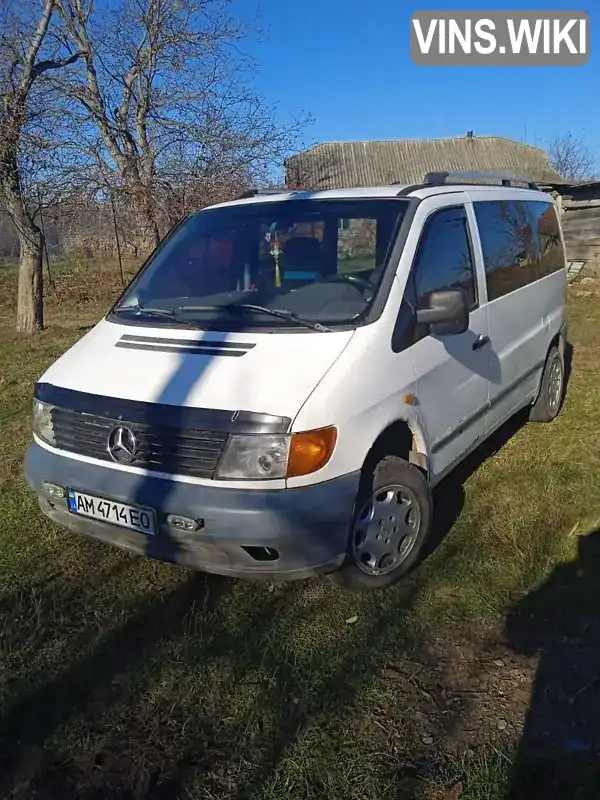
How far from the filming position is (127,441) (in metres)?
2.98

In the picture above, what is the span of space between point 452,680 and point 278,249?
247cm

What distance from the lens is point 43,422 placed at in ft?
11.1

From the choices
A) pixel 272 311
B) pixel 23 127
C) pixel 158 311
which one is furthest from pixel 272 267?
pixel 23 127

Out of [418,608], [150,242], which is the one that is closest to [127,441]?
[418,608]

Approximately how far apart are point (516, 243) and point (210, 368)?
2956mm

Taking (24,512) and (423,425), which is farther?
(24,512)

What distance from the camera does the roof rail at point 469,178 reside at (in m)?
4.50

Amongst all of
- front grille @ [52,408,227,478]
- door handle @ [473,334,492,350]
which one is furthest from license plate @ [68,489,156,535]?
door handle @ [473,334,492,350]

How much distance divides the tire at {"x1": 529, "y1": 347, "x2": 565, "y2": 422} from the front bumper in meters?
3.32

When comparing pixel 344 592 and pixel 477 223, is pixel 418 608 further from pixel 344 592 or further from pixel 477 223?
pixel 477 223

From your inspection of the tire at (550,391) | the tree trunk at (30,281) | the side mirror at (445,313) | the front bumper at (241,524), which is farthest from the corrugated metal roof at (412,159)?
the front bumper at (241,524)

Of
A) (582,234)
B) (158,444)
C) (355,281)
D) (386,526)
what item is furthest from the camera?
(582,234)

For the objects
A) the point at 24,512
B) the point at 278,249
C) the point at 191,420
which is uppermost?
the point at 278,249

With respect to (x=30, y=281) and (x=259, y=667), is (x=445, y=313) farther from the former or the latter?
(x=30, y=281)
